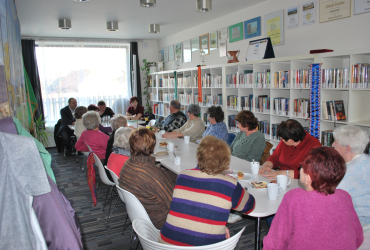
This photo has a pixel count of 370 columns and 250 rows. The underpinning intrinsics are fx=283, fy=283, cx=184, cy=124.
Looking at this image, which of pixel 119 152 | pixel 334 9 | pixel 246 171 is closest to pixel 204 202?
pixel 246 171

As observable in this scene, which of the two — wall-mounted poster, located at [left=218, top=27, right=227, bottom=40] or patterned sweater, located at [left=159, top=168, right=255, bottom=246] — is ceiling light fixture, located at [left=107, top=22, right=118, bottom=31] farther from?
patterned sweater, located at [left=159, top=168, right=255, bottom=246]

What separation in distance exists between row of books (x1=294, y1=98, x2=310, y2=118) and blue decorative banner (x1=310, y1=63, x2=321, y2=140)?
15cm

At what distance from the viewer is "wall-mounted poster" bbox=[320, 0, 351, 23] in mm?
3643

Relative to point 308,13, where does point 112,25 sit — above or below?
above

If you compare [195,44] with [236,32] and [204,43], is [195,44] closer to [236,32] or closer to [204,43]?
[204,43]

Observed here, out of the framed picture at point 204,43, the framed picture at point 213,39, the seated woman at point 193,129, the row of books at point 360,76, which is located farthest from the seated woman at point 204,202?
the framed picture at point 204,43

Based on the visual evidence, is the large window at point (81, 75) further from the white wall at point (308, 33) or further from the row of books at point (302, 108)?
the row of books at point (302, 108)

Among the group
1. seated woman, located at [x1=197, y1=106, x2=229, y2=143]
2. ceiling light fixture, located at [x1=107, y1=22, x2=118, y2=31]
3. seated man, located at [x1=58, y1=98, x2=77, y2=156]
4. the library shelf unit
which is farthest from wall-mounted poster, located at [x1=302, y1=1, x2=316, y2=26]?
seated man, located at [x1=58, y1=98, x2=77, y2=156]

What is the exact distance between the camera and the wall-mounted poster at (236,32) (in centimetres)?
542

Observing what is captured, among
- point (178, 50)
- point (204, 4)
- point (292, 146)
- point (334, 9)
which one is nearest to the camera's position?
point (292, 146)

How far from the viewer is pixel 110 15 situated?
219 inches

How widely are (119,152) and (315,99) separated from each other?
8.45ft

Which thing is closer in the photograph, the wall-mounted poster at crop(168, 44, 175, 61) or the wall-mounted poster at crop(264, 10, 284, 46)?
the wall-mounted poster at crop(264, 10, 284, 46)

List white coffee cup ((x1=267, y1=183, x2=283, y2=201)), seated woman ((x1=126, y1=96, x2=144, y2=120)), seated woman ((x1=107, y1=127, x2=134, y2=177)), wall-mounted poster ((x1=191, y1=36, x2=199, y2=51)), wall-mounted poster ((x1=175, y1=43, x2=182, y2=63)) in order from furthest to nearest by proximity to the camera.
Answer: wall-mounted poster ((x1=175, y1=43, x2=182, y2=63)) < seated woman ((x1=126, y1=96, x2=144, y2=120)) < wall-mounted poster ((x1=191, y1=36, x2=199, y2=51)) < seated woman ((x1=107, y1=127, x2=134, y2=177)) < white coffee cup ((x1=267, y1=183, x2=283, y2=201))
